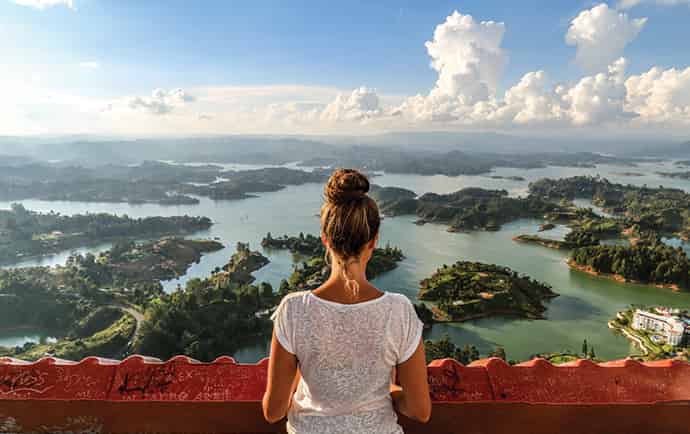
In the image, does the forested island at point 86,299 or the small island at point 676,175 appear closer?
the forested island at point 86,299

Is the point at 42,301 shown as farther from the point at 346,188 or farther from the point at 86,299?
the point at 346,188

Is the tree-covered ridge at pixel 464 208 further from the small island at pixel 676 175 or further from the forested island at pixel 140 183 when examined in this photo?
the small island at pixel 676 175

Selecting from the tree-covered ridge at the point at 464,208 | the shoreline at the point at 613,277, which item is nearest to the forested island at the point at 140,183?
the tree-covered ridge at the point at 464,208

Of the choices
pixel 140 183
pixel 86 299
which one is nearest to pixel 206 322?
pixel 86 299

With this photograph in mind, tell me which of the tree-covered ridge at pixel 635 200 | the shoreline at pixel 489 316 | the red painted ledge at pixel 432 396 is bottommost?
the shoreline at pixel 489 316

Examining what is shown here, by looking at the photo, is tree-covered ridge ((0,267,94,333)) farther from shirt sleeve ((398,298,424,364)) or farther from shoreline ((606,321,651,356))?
shoreline ((606,321,651,356))

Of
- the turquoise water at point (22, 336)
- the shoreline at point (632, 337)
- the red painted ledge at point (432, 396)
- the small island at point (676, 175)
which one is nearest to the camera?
the red painted ledge at point (432, 396)

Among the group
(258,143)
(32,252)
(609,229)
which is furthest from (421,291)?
(258,143)
